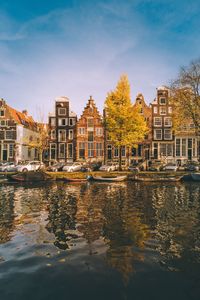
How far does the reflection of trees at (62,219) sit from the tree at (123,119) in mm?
23841

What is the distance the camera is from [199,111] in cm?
4047

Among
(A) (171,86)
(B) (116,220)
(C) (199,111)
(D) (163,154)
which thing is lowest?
(B) (116,220)

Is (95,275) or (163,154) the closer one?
(95,275)

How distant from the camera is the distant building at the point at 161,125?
58.9 metres

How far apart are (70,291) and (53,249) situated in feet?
10.3

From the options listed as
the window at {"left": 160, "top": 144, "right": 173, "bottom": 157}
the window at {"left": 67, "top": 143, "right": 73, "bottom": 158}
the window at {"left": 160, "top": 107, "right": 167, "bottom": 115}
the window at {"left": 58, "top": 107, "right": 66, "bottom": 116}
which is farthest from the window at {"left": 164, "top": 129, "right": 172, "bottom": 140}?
the window at {"left": 58, "top": 107, "right": 66, "bottom": 116}

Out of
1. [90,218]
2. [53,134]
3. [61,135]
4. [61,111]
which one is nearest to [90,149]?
[61,135]

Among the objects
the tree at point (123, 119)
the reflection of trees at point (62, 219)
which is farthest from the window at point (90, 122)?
the reflection of trees at point (62, 219)

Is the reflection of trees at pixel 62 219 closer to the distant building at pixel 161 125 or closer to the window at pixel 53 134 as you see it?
the window at pixel 53 134

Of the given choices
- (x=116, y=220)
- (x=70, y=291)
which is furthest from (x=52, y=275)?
(x=116, y=220)

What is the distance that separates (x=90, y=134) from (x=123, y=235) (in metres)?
48.7

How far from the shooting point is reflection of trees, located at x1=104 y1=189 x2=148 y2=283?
8367 mm

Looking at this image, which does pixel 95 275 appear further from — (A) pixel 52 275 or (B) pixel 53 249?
(B) pixel 53 249

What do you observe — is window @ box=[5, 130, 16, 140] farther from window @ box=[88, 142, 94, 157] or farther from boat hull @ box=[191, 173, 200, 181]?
boat hull @ box=[191, 173, 200, 181]
